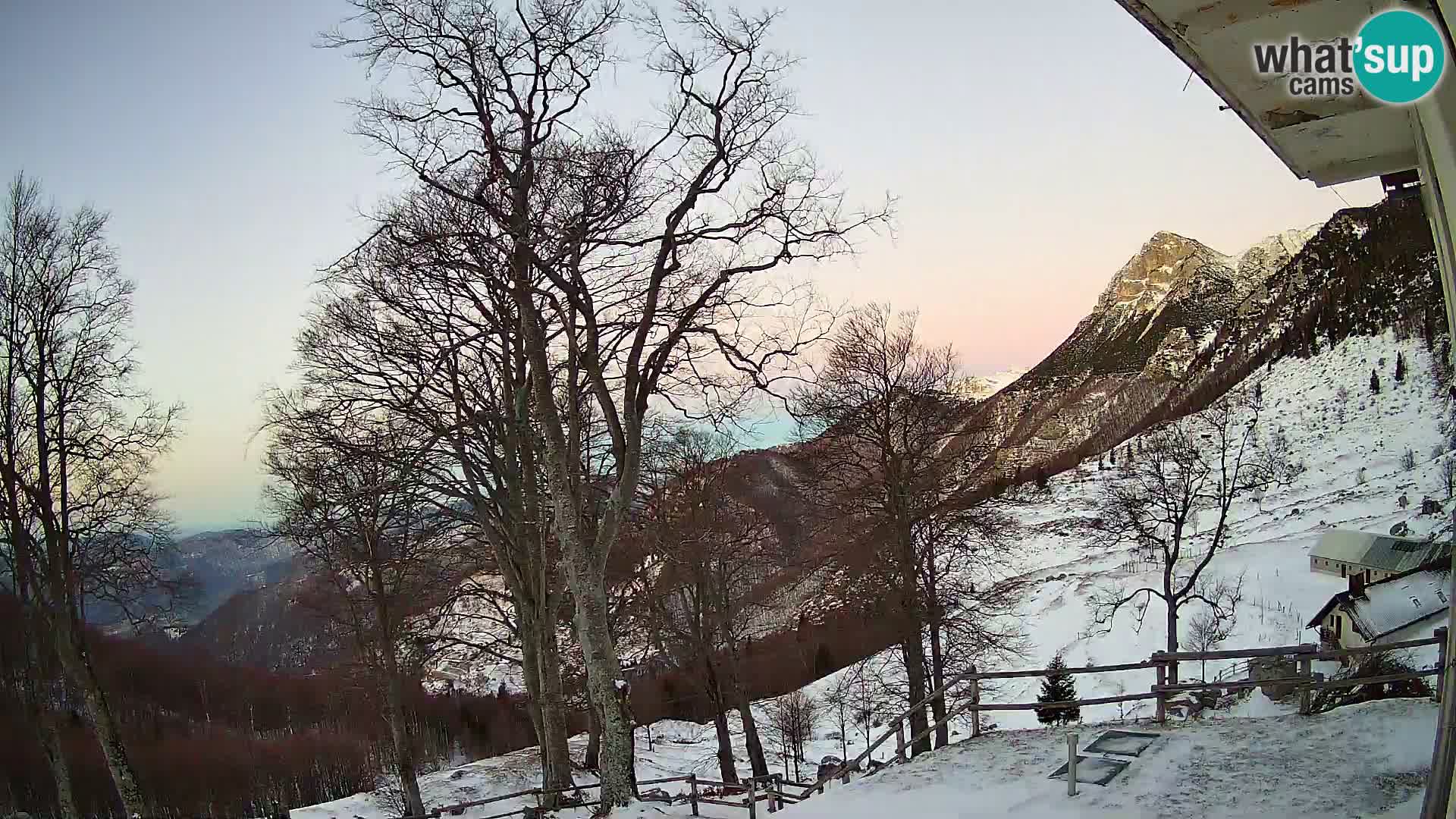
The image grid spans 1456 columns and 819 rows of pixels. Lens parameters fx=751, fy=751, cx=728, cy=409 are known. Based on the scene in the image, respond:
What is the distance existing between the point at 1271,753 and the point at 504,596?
40.8 feet

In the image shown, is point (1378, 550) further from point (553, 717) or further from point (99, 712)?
point (99, 712)

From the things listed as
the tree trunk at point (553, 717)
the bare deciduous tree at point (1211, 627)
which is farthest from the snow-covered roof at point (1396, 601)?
the tree trunk at point (553, 717)

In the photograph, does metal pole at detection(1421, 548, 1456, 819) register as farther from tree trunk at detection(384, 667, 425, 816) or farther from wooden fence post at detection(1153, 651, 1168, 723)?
tree trunk at detection(384, 667, 425, 816)

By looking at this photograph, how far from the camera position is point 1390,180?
460 cm

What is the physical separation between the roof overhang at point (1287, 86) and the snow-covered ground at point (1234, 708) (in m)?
4.55

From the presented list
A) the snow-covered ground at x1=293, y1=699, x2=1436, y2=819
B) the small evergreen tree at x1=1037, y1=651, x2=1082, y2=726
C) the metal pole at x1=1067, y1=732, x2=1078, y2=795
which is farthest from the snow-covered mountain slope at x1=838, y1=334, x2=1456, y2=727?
the metal pole at x1=1067, y1=732, x2=1078, y2=795

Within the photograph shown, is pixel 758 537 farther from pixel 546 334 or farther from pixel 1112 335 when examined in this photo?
pixel 1112 335

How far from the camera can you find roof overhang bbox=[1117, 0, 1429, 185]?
277 centimetres

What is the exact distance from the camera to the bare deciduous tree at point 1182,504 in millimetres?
21516

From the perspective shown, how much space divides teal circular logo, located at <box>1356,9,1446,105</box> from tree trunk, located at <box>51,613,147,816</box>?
47.7 ft

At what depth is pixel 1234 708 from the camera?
13.5 meters

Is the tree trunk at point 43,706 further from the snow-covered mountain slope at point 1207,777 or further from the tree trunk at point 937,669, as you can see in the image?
the tree trunk at point 937,669

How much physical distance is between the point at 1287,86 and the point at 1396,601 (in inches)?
811

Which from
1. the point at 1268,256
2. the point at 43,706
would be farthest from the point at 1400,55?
the point at 1268,256
